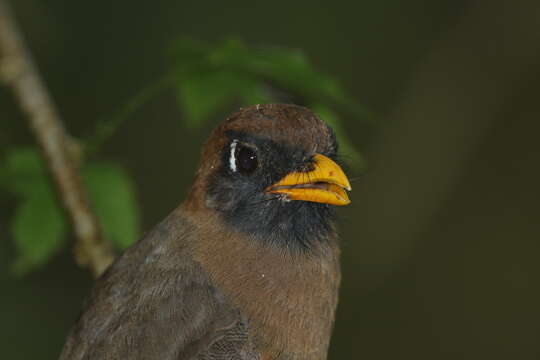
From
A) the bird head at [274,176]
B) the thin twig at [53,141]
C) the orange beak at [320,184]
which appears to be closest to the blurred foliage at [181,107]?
the thin twig at [53,141]

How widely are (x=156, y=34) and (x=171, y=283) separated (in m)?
5.17

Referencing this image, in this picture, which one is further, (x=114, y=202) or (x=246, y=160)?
(x=114, y=202)

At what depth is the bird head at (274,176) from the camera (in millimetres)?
4320

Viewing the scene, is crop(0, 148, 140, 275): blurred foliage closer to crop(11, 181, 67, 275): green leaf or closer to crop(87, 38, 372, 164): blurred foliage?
crop(11, 181, 67, 275): green leaf

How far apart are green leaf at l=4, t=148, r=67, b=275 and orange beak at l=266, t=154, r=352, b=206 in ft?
4.85

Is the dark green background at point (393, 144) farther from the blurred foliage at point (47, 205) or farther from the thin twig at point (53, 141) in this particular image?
the blurred foliage at point (47, 205)

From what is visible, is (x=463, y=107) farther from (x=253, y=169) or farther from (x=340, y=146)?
(x=253, y=169)

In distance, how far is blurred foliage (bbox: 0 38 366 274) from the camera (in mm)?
4609

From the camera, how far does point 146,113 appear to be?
10.2m

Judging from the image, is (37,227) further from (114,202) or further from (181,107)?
(181,107)

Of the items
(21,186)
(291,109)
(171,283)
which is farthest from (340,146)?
(21,186)

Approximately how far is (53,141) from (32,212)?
1.56 feet

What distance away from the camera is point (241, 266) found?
14.6 feet

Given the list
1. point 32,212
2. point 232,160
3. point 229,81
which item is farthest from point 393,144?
point 32,212
